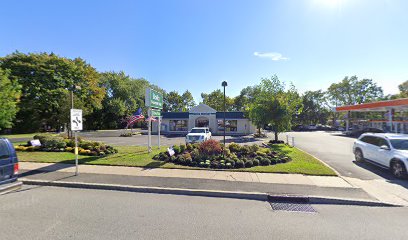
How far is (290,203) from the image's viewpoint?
5.89 metres

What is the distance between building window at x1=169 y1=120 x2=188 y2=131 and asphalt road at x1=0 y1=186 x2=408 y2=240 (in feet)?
110

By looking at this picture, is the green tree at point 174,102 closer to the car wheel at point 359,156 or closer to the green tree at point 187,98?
the green tree at point 187,98

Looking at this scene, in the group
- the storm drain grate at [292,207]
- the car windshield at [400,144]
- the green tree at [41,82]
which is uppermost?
the green tree at [41,82]

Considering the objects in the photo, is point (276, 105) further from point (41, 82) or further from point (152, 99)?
point (41, 82)

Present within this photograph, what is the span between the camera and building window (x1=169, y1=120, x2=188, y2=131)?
39.8 metres

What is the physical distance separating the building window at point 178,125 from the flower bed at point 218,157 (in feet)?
90.5

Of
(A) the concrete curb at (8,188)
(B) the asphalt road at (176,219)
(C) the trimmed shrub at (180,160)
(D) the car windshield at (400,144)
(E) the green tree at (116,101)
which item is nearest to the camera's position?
(B) the asphalt road at (176,219)

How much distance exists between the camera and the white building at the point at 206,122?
38000 millimetres

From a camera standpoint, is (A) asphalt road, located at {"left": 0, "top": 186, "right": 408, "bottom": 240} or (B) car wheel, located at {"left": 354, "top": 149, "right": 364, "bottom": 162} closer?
(A) asphalt road, located at {"left": 0, "top": 186, "right": 408, "bottom": 240}

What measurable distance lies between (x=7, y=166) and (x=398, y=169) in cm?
1285

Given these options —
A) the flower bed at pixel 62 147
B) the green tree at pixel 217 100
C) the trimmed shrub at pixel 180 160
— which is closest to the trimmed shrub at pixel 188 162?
the trimmed shrub at pixel 180 160

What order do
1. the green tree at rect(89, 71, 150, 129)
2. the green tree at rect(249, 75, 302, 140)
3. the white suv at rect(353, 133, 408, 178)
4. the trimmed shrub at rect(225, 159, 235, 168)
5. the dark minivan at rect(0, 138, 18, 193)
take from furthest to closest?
the green tree at rect(89, 71, 150, 129) < the green tree at rect(249, 75, 302, 140) < the trimmed shrub at rect(225, 159, 235, 168) < the white suv at rect(353, 133, 408, 178) < the dark minivan at rect(0, 138, 18, 193)

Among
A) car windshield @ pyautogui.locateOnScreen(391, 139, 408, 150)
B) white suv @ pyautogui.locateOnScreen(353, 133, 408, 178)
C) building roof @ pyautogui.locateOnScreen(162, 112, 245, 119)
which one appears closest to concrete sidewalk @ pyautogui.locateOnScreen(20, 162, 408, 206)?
white suv @ pyautogui.locateOnScreen(353, 133, 408, 178)

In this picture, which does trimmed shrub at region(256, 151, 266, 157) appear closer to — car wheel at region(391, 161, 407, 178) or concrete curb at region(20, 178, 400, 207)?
concrete curb at region(20, 178, 400, 207)
